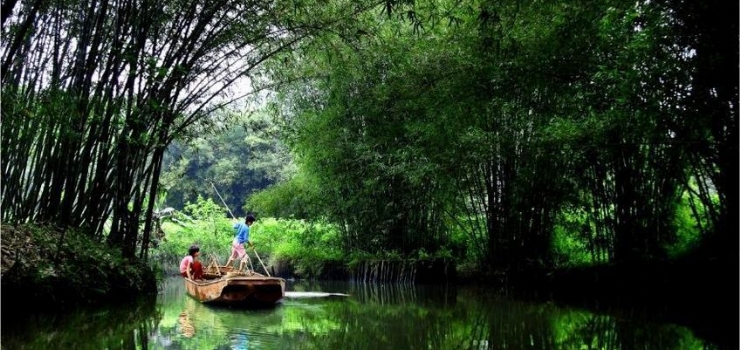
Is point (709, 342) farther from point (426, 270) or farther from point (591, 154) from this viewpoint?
point (426, 270)

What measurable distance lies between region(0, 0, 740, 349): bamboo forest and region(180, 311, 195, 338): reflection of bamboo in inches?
17.1

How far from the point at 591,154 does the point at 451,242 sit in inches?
177

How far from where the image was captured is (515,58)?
697 cm

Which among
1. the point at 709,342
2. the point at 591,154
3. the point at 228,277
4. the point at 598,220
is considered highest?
the point at 591,154

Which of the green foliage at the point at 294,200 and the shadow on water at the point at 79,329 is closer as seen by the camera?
the shadow on water at the point at 79,329

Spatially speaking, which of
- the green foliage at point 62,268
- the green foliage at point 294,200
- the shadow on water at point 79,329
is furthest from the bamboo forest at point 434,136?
the green foliage at point 294,200

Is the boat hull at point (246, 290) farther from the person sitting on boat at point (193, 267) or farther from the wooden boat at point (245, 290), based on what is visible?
the person sitting on boat at point (193, 267)

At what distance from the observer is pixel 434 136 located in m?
9.06

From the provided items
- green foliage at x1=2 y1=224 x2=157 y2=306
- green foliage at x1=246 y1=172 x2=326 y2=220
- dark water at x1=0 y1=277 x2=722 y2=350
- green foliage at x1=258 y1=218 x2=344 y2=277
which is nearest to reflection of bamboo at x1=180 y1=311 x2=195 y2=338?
dark water at x1=0 y1=277 x2=722 y2=350

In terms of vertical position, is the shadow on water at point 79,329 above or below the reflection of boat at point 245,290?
below

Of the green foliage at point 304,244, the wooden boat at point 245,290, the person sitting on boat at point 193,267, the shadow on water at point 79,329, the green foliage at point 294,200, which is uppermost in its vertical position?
the green foliage at point 294,200

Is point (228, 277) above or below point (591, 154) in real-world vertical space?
below

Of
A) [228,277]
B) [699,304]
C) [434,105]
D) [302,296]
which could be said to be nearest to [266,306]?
[228,277]

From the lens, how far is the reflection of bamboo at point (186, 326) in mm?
5254
